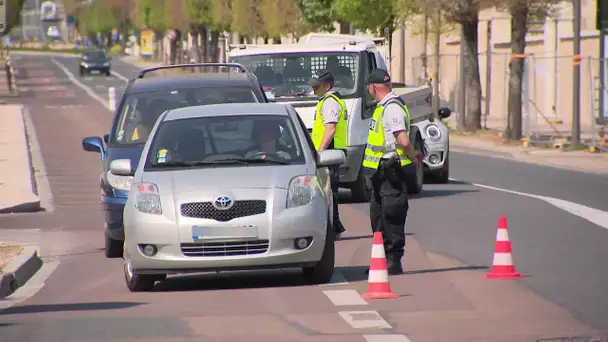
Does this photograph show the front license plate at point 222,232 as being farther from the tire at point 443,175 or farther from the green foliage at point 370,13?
the green foliage at point 370,13

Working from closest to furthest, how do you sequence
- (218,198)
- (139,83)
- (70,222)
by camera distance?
(218,198) → (139,83) → (70,222)

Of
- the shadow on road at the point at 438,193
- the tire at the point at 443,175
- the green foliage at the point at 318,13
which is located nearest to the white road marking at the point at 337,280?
the shadow on road at the point at 438,193

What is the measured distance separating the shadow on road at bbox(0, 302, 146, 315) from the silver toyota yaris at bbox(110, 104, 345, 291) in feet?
1.60

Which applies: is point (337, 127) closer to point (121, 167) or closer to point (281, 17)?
point (121, 167)

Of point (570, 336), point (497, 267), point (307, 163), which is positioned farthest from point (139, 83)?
point (570, 336)

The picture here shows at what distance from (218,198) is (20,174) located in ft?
49.9

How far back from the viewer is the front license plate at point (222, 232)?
11219 millimetres

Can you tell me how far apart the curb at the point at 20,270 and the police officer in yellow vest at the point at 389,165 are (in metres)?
3.28

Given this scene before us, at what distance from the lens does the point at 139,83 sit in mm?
15766

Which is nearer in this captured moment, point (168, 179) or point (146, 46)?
point (168, 179)

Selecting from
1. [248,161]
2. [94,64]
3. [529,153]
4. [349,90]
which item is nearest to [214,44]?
[94,64]

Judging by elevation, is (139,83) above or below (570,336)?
above

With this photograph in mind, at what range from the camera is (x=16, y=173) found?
2603cm

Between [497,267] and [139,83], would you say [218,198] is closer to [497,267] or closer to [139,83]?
[497,267]
